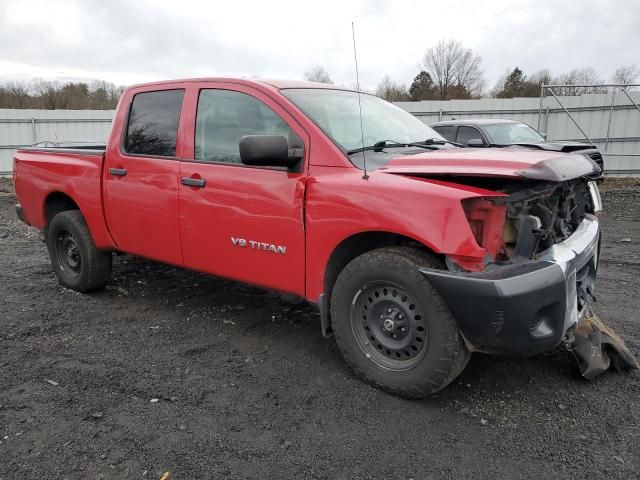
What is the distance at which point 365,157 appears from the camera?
3.25 meters

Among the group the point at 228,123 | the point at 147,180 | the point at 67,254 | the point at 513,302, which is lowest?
the point at 67,254

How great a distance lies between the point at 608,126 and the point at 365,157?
1383 centimetres

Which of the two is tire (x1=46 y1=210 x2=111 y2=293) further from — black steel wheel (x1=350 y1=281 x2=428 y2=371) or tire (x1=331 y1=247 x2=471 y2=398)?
black steel wheel (x1=350 y1=281 x2=428 y2=371)

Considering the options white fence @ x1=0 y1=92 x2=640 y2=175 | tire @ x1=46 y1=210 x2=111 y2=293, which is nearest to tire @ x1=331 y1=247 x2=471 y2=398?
tire @ x1=46 y1=210 x2=111 y2=293

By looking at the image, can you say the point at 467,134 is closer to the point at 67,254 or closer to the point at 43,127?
the point at 67,254

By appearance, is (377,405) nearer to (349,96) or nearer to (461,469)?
(461,469)

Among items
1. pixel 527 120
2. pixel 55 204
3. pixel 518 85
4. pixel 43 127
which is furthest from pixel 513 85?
pixel 55 204

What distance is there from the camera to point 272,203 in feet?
11.0

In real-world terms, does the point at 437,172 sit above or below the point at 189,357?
above

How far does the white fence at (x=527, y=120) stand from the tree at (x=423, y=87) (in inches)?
858

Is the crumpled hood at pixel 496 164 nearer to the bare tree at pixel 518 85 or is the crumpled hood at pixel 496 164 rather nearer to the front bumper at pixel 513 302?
the front bumper at pixel 513 302

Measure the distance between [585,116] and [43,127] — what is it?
18.1 meters

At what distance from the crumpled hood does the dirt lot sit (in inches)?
52.4

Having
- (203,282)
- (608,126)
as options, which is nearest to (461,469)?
(203,282)
